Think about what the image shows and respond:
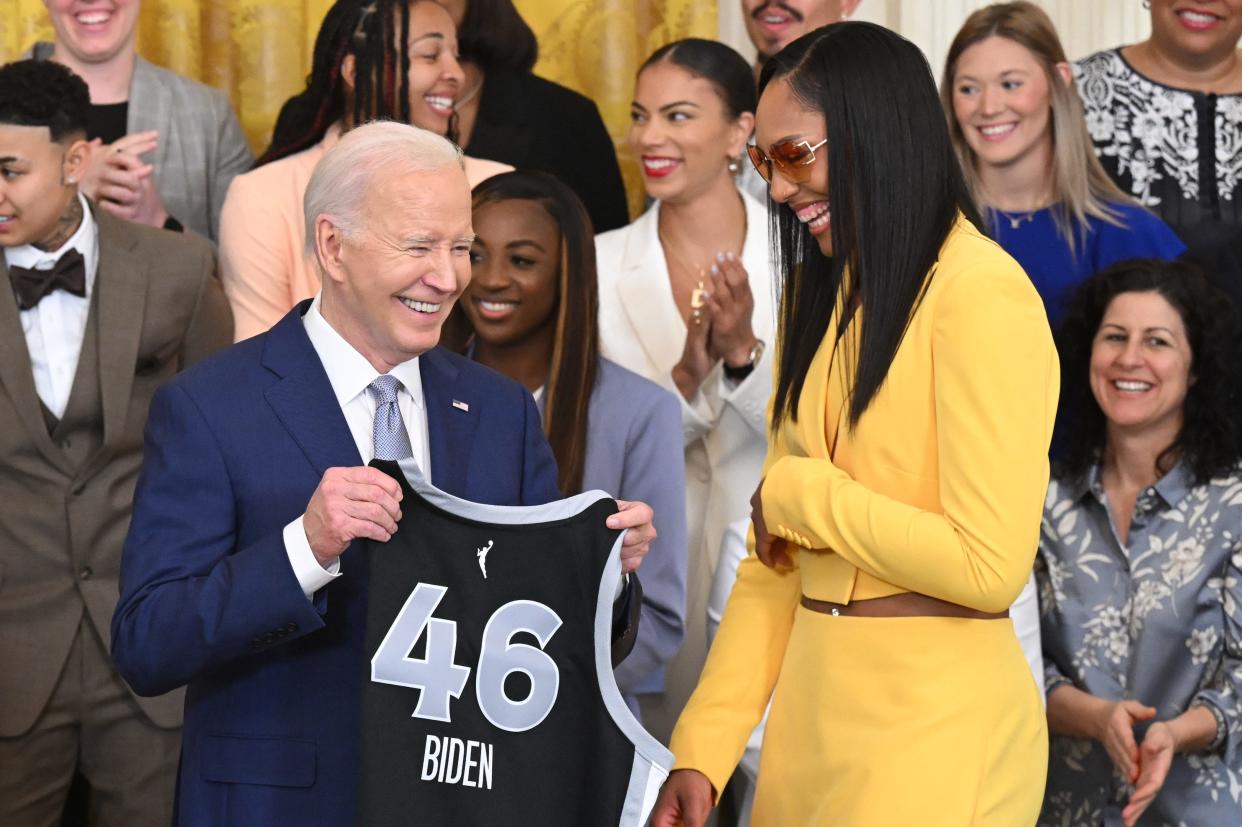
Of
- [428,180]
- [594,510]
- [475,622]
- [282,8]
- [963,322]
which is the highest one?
[282,8]

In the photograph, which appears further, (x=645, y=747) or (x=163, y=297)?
(x=163, y=297)

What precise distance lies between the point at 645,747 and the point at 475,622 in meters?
0.28

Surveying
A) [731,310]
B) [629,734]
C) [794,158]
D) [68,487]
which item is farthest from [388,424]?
[731,310]

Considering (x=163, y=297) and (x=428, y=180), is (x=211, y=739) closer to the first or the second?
(x=428, y=180)

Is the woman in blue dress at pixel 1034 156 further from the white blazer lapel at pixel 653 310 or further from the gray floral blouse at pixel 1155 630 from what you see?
the white blazer lapel at pixel 653 310

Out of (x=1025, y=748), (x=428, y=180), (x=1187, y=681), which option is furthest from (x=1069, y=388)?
(x=428, y=180)

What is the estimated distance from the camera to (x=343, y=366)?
2393 mm

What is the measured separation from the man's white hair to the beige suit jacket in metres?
1.25

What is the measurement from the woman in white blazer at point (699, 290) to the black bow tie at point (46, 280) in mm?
1282

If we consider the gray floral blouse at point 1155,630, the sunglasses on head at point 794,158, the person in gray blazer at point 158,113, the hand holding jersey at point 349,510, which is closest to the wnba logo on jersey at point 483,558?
the hand holding jersey at point 349,510

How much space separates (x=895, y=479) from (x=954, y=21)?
3.41 meters

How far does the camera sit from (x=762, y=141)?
7.66 ft

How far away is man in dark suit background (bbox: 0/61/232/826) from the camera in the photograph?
3449mm

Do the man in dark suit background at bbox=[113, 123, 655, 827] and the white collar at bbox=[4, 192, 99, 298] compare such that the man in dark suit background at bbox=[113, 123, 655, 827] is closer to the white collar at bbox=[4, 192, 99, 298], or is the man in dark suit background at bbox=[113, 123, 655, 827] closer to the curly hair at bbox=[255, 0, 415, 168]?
the white collar at bbox=[4, 192, 99, 298]
